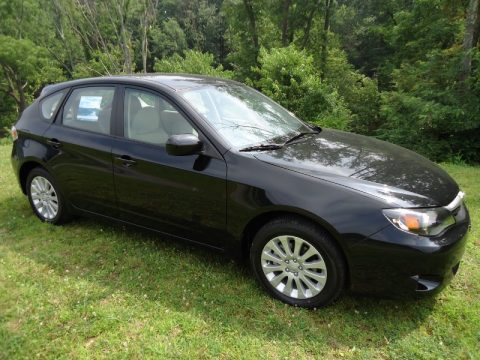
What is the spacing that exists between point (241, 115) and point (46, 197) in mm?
2453

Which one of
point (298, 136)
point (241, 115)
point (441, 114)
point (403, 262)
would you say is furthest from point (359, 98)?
point (403, 262)

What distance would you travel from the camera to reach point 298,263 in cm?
279

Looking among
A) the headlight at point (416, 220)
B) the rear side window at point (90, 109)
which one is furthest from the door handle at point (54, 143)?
the headlight at point (416, 220)

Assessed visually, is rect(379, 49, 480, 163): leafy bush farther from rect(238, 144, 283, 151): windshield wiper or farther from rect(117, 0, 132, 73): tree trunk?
rect(117, 0, 132, 73): tree trunk

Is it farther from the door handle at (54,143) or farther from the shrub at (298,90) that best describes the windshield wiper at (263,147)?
the shrub at (298,90)

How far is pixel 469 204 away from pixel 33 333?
15.5 ft

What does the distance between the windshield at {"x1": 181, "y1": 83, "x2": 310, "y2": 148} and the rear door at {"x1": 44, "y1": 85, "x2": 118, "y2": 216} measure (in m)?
0.91

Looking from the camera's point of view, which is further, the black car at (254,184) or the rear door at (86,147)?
the rear door at (86,147)

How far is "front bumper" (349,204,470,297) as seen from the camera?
243 centimetres

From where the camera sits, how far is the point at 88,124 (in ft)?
12.5

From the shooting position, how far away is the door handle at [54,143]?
155 inches

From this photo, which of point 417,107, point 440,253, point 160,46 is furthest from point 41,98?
point 160,46

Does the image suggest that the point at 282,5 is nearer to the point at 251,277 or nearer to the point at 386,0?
the point at 386,0

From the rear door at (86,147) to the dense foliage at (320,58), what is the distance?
678 centimetres
